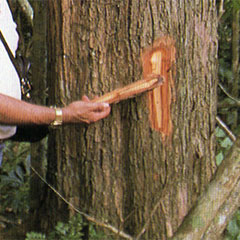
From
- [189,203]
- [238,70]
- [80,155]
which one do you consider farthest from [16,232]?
[238,70]

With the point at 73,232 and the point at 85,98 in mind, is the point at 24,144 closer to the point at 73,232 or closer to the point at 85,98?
the point at 73,232

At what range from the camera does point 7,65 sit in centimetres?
226

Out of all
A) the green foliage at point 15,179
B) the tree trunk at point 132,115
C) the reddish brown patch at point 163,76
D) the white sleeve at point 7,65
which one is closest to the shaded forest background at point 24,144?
the green foliage at point 15,179

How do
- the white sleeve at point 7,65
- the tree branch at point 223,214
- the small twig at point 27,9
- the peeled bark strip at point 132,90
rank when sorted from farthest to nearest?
1. the small twig at point 27,9
2. the peeled bark strip at point 132,90
3. the tree branch at point 223,214
4. the white sleeve at point 7,65

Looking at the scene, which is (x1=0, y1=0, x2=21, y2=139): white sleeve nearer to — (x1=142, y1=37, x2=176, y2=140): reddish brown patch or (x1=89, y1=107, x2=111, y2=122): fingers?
(x1=89, y1=107, x2=111, y2=122): fingers

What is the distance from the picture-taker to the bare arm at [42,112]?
2121 mm

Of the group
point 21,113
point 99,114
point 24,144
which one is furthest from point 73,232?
point 24,144

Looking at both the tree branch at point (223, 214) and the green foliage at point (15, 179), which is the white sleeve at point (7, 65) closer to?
the tree branch at point (223, 214)

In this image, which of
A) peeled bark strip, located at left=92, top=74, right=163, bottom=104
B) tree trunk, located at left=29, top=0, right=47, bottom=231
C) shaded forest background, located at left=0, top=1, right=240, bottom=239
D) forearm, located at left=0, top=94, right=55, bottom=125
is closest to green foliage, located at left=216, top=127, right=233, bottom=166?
shaded forest background, located at left=0, top=1, right=240, bottom=239

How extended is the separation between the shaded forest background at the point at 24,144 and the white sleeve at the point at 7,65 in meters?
1.45

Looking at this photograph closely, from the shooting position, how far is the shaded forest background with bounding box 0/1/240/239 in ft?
13.0

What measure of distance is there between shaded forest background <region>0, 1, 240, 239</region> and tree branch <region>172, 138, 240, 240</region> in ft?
4.22

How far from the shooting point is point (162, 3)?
241cm

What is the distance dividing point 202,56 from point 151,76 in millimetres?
358
